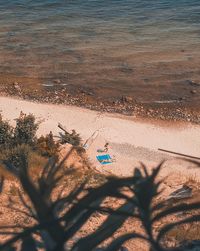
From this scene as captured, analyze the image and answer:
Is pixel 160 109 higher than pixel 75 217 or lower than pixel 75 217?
lower

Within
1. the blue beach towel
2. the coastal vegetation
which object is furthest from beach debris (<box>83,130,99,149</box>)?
the coastal vegetation

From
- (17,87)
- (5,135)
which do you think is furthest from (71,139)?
(17,87)

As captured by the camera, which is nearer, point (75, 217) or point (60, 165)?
point (75, 217)

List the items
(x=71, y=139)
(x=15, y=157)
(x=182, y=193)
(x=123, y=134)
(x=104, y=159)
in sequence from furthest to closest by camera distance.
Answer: (x=123, y=134) < (x=71, y=139) < (x=104, y=159) < (x=15, y=157) < (x=182, y=193)

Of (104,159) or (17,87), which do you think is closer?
(104,159)

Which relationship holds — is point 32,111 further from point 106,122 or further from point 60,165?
point 60,165

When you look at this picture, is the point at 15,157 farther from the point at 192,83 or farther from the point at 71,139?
the point at 192,83

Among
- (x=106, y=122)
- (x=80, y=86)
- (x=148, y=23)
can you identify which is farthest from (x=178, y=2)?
(x=106, y=122)

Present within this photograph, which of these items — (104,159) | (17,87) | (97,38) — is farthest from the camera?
(97,38)
